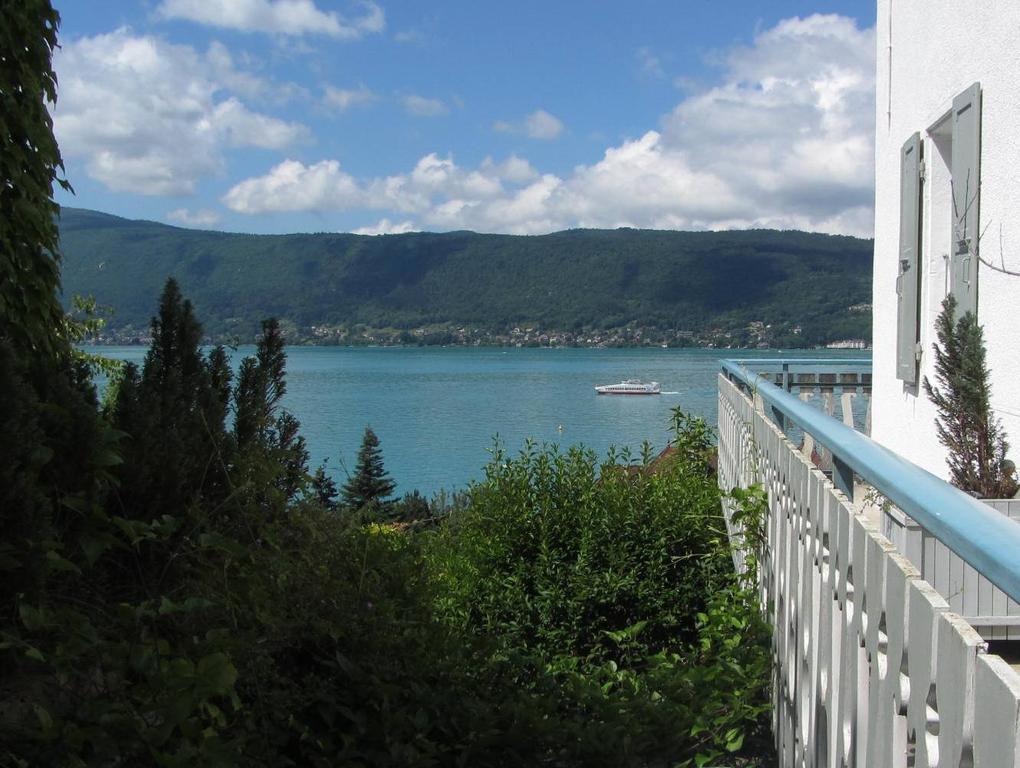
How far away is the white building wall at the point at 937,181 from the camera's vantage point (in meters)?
5.47

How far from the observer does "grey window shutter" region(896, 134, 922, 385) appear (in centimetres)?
726

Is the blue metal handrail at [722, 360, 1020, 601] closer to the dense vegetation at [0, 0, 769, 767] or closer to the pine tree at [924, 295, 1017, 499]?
the dense vegetation at [0, 0, 769, 767]

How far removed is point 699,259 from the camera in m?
110

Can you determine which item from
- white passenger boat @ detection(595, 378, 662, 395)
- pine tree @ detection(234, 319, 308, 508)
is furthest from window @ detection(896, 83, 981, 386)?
white passenger boat @ detection(595, 378, 662, 395)

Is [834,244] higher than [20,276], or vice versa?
[834,244]

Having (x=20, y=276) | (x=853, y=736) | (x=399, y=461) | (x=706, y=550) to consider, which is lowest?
(x=399, y=461)

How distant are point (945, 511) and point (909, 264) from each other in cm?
669

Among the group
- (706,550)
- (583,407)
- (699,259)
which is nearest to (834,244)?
(699,259)

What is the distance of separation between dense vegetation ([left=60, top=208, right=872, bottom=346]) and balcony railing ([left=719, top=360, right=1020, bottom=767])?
7631cm

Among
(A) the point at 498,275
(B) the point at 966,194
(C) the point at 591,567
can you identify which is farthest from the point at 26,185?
(A) the point at 498,275

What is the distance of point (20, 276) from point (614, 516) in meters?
4.13

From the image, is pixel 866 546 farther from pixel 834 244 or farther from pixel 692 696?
pixel 834 244

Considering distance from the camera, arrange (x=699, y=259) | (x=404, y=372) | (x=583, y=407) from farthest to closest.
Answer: (x=404, y=372), (x=699, y=259), (x=583, y=407)

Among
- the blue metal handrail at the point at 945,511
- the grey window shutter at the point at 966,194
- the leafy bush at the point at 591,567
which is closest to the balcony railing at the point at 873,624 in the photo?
the blue metal handrail at the point at 945,511
